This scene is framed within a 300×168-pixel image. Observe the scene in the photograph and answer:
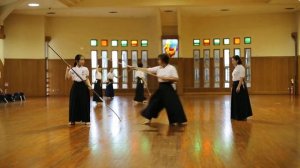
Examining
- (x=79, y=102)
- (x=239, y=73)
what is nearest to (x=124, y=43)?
(x=239, y=73)

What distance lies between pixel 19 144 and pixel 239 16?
60.0 ft

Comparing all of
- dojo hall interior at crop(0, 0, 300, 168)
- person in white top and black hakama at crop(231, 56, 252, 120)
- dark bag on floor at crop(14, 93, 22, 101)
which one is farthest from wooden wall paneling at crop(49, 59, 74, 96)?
person in white top and black hakama at crop(231, 56, 252, 120)

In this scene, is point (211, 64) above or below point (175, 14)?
below

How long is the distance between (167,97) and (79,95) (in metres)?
1.79

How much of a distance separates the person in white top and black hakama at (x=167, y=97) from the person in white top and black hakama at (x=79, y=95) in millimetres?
1309

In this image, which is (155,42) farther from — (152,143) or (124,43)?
(152,143)

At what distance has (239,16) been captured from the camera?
924 inches

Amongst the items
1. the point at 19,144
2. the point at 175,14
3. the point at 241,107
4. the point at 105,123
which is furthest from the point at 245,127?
the point at 175,14

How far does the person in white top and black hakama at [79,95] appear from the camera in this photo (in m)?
9.38

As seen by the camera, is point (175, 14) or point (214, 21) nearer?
point (175, 14)

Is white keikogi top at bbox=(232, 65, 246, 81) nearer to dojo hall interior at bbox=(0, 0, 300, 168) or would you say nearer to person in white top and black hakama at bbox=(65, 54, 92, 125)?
person in white top and black hakama at bbox=(65, 54, 92, 125)

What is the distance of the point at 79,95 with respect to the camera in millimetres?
9398

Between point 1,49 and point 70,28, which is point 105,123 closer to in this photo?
point 1,49

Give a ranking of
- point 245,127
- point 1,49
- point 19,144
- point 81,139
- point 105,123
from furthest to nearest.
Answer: point 1,49 → point 105,123 → point 245,127 → point 81,139 → point 19,144
